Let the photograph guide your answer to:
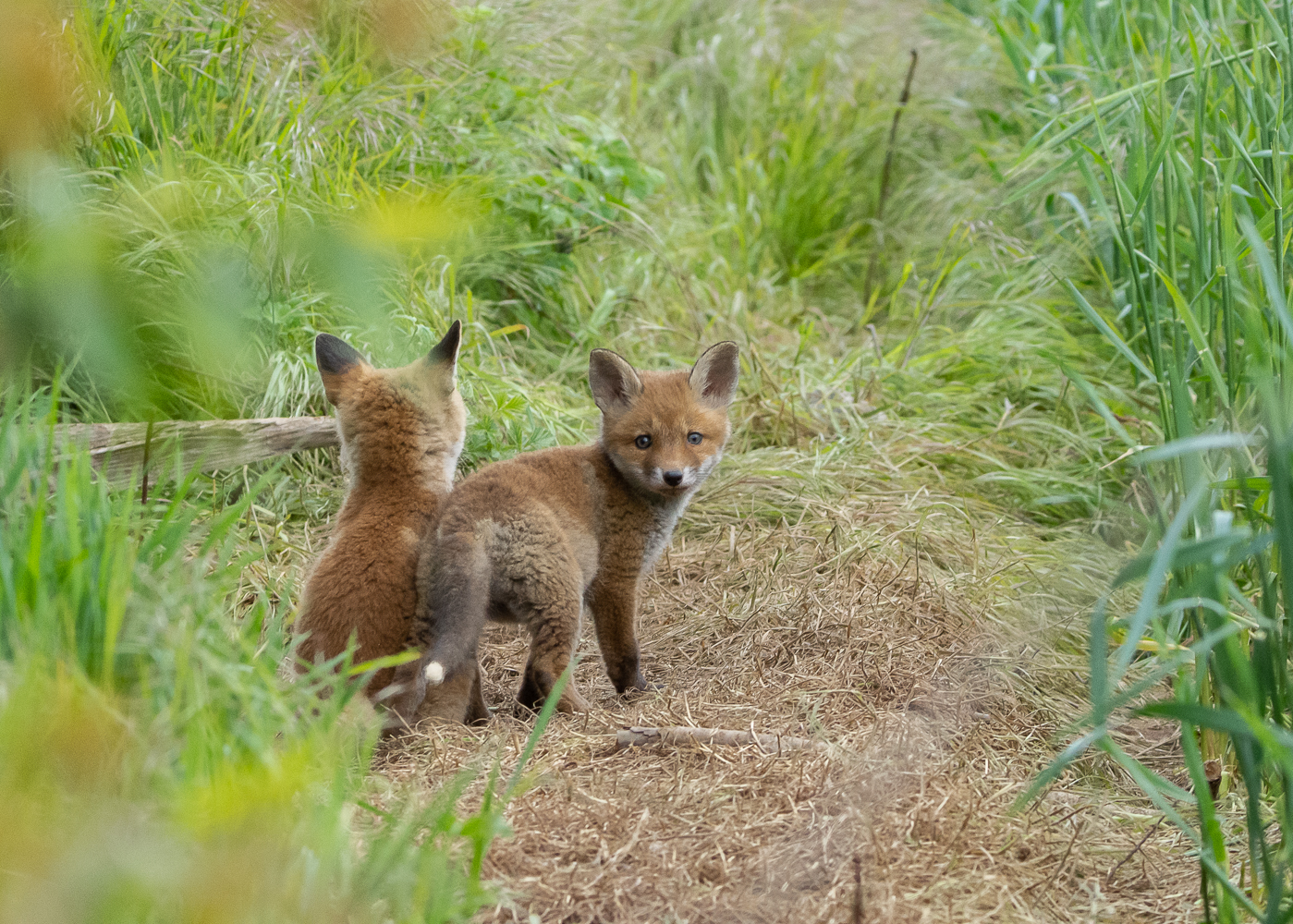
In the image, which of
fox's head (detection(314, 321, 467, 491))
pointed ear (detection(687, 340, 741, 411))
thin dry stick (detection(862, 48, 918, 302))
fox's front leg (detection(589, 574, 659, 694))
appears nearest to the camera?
fox's head (detection(314, 321, 467, 491))

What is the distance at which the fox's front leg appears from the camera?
4.04m

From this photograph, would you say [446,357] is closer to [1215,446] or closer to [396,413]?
[396,413]

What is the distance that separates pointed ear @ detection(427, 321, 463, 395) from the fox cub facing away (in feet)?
1.16

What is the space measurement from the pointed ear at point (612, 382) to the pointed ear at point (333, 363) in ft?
2.88

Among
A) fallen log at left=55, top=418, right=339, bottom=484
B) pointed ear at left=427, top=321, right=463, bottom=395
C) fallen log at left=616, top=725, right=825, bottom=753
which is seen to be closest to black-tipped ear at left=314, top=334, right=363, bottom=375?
pointed ear at left=427, top=321, right=463, bottom=395

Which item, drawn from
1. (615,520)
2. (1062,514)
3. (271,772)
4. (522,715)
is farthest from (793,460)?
(271,772)

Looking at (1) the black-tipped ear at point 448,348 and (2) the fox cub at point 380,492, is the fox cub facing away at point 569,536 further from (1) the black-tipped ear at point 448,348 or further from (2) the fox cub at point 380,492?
(1) the black-tipped ear at point 448,348

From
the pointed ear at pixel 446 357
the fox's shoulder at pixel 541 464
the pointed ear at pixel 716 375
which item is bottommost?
the fox's shoulder at pixel 541 464

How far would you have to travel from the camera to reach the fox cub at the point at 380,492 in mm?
3342

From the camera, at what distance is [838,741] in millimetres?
3344

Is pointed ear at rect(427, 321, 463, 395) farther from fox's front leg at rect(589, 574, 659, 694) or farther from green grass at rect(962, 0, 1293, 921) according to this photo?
green grass at rect(962, 0, 1293, 921)

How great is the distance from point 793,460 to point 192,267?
3.39m

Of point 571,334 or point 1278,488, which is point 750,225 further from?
point 1278,488

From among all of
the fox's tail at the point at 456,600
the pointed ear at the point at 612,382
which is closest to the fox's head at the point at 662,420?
the pointed ear at the point at 612,382
